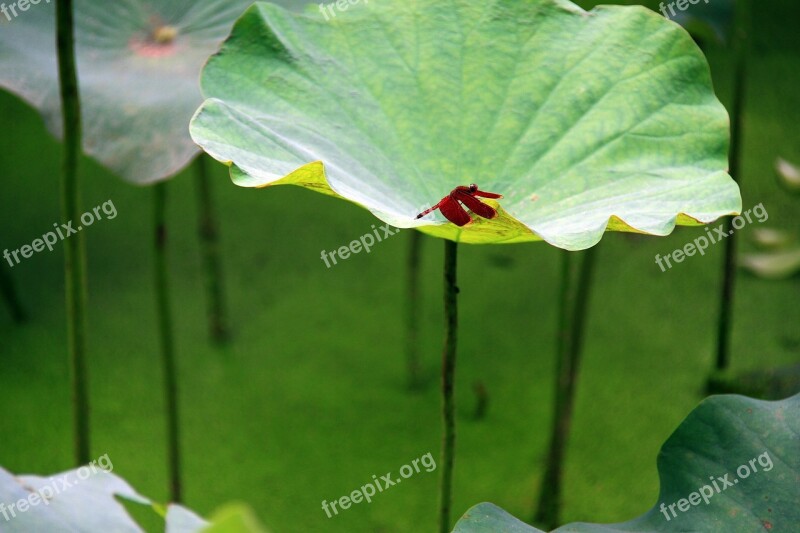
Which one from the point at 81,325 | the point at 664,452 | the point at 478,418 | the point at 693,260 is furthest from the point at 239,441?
the point at 693,260

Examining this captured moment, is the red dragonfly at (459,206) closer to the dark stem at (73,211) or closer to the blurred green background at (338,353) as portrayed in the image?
the dark stem at (73,211)

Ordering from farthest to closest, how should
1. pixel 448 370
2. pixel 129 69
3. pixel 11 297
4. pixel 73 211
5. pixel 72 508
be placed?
1. pixel 11 297
2. pixel 129 69
3. pixel 73 211
4. pixel 448 370
5. pixel 72 508

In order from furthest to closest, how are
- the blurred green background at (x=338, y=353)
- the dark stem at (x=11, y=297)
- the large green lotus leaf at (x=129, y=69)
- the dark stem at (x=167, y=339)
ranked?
the dark stem at (x=11, y=297) < the blurred green background at (x=338, y=353) < the dark stem at (x=167, y=339) < the large green lotus leaf at (x=129, y=69)

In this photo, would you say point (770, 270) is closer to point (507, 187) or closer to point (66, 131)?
point (507, 187)

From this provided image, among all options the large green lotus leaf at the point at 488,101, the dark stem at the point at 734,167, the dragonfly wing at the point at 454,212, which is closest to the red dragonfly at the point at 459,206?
the dragonfly wing at the point at 454,212

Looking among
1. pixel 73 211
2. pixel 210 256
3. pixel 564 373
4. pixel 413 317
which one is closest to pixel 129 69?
pixel 73 211

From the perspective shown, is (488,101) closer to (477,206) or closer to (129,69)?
(477,206)
